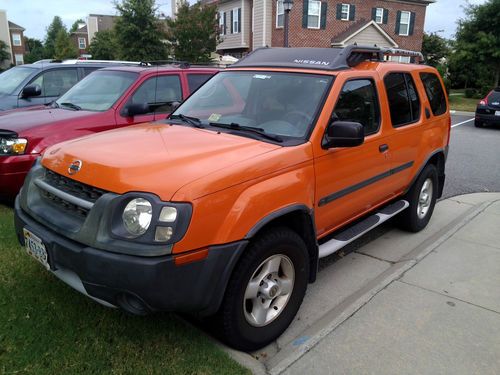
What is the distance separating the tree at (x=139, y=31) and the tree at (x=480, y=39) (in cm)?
1695

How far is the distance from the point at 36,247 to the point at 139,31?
23228mm

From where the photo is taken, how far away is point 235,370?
2664 millimetres

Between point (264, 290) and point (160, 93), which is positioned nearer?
point (264, 290)

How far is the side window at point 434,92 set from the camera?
16.3 ft

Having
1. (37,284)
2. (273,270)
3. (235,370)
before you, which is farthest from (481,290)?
(37,284)

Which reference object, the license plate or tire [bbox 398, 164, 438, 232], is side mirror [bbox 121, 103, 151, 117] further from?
tire [bbox 398, 164, 438, 232]

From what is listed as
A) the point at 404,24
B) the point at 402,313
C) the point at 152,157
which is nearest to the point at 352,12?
the point at 404,24

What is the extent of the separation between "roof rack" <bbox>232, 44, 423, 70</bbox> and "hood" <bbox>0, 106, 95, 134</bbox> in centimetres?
237

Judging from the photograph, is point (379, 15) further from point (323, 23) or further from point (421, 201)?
point (421, 201)

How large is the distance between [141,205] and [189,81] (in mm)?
4501

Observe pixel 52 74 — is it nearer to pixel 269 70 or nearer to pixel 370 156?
pixel 269 70

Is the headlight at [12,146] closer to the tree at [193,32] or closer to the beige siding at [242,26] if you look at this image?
the tree at [193,32]

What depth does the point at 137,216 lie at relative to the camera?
2.39 meters

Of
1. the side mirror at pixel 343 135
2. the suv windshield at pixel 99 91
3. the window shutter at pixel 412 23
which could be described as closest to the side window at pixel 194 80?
the suv windshield at pixel 99 91
